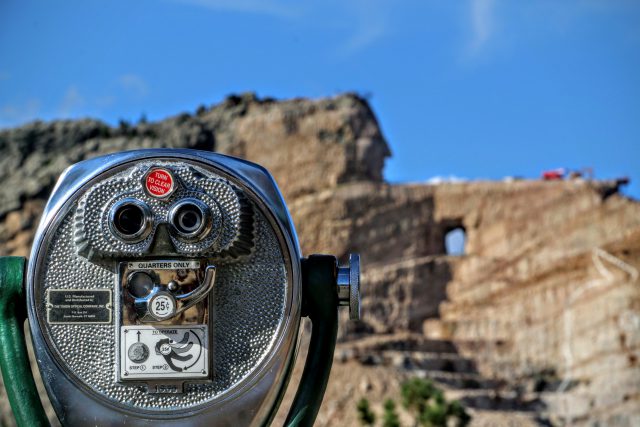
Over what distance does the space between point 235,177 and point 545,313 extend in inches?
1788

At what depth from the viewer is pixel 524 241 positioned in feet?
167

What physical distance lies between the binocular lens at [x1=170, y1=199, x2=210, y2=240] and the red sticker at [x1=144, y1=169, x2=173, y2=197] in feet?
0.19

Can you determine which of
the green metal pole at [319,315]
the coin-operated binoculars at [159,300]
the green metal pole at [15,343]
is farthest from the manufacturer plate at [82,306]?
the green metal pole at [319,315]

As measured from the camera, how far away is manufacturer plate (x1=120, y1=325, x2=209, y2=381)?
304 cm

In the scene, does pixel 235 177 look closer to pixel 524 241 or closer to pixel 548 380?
pixel 548 380

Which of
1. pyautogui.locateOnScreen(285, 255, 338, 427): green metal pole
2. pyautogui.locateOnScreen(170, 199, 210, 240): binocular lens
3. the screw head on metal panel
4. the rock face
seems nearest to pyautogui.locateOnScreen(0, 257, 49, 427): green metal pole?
pyautogui.locateOnScreen(170, 199, 210, 240): binocular lens

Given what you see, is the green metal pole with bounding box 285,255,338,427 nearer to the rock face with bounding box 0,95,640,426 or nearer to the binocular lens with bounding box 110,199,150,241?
the binocular lens with bounding box 110,199,150,241

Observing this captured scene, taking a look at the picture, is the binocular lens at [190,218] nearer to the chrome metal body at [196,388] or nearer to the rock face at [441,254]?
the chrome metal body at [196,388]

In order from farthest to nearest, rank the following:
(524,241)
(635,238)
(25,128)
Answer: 1. (25,128)
2. (524,241)
3. (635,238)

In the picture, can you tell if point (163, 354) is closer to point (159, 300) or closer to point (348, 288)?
point (159, 300)

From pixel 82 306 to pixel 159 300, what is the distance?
0.61 ft

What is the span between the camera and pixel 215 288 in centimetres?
311

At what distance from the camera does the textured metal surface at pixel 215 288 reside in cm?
309

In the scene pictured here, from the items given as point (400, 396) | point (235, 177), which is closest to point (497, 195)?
point (400, 396)
